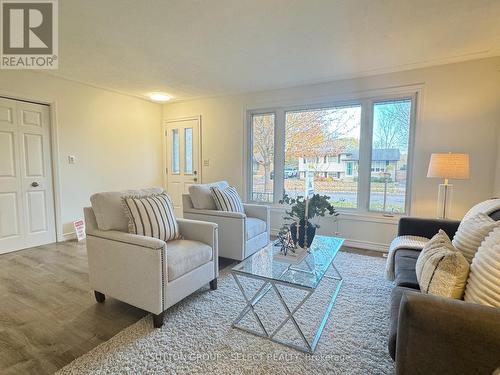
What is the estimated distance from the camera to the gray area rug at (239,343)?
4.81 ft

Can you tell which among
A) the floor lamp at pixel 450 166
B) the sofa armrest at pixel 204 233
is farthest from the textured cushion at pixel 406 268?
the sofa armrest at pixel 204 233

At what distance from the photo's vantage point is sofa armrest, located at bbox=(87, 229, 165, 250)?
1.75 m

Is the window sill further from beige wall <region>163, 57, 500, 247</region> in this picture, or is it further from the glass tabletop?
the glass tabletop

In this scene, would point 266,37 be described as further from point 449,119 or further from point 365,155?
point 449,119

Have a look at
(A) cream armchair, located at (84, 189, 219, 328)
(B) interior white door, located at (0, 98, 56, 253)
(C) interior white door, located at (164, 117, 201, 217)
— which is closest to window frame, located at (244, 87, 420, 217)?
(C) interior white door, located at (164, 117, 201, 217)

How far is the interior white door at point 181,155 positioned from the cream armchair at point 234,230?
185 cm

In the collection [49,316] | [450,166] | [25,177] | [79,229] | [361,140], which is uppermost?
[361,140]

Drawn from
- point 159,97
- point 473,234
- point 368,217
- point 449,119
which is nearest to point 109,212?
point 473,234

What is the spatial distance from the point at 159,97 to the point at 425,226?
178 inches

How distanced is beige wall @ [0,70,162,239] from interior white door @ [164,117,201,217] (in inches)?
12.2

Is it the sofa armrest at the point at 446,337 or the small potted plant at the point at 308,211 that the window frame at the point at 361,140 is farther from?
the sofa armrest at the point at 446,337

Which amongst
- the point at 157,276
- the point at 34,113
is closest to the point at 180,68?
the point at 34,113

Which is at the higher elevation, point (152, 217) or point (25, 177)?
point (25, 177)

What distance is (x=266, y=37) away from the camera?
2.49 m
